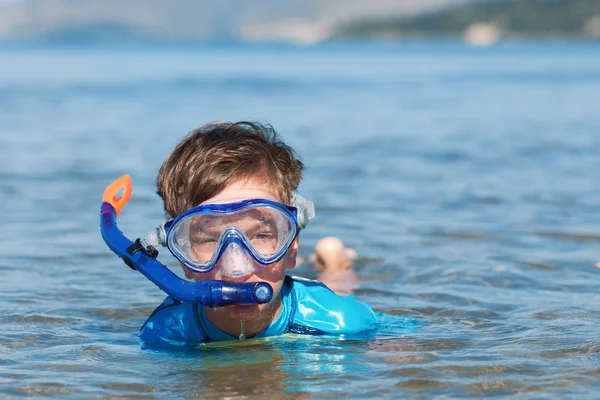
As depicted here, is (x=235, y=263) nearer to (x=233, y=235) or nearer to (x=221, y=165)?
(x=233, y=235)

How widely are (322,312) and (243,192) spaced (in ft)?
2.64

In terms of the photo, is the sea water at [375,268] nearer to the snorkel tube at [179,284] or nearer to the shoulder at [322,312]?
the shoulder at [322,312]

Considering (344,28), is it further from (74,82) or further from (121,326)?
(121,326)

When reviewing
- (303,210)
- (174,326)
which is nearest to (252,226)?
(303,210)

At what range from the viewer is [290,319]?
3.97 meters

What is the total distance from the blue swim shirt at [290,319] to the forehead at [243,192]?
0.56m

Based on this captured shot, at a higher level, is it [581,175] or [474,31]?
[474,31]

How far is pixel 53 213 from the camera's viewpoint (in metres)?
7.79

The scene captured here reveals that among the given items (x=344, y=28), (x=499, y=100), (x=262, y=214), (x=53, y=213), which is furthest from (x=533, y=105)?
(x=344, y=28)

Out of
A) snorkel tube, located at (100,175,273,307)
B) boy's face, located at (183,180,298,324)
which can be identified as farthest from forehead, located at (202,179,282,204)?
snorkel tube, located at (100,175,273,307)

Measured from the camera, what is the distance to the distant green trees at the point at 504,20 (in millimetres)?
144250

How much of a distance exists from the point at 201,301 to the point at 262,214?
38 cm

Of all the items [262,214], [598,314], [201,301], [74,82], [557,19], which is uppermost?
[557,19]

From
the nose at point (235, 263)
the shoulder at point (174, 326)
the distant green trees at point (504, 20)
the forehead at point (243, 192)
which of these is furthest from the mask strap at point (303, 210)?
the distant green trees at point (504, 20)
